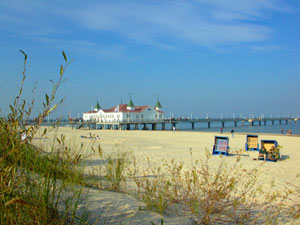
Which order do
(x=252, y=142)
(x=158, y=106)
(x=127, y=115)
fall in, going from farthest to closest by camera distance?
(x=158, y=106)
(x=127, y=115)
(x=252, y=142)

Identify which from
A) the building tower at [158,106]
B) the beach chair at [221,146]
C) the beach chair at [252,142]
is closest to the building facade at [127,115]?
the building tower at [158,106]

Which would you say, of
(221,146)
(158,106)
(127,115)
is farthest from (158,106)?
(221,146)

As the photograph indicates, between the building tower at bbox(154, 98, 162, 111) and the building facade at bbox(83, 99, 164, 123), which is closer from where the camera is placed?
the building facade at bbox(83, 99, 164, 123)

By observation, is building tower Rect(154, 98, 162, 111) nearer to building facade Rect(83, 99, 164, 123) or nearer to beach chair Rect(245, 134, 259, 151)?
building facade Rect(83, 99, 164, 123)

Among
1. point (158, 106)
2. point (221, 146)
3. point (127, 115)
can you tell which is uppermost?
point (158, 106)

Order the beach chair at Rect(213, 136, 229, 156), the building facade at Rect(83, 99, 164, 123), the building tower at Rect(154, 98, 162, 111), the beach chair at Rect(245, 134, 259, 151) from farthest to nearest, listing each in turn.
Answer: the building tower at Rect(154, 98, 162, 111)
the building facade at Rect(83, 99, 164, 123)
the beach chair at Rect(245, 134, 259, 151)
the beach chair at Rect(213, 136, 229, 156)

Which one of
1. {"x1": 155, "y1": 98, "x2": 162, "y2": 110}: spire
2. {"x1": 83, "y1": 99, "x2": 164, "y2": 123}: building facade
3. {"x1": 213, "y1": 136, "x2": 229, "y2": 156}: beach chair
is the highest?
{"x1": 155, "y1": 98, "x2": 162, "y2": 110}: spire

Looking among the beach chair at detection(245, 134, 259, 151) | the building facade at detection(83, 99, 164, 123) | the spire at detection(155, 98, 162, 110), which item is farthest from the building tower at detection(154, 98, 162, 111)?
the beach chair at detection(245, 134, 259, 151)

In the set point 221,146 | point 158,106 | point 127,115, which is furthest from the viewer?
point 158,106

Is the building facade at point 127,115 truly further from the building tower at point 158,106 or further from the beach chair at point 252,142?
the beach chair at point 252,142

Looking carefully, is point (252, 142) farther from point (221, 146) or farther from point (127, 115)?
point (127, 115)

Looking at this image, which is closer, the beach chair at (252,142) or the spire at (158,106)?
the beach chair at (252,142)

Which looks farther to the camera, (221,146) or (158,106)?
(158,106)

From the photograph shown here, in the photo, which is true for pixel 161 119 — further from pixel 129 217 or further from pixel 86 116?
pixel 129 217
